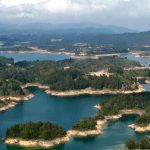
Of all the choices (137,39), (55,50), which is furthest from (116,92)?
(137,39)

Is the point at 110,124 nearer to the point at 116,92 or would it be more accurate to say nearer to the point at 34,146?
the point at 34,146

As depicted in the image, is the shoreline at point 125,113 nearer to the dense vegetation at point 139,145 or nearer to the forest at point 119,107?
the forest at point 119,107

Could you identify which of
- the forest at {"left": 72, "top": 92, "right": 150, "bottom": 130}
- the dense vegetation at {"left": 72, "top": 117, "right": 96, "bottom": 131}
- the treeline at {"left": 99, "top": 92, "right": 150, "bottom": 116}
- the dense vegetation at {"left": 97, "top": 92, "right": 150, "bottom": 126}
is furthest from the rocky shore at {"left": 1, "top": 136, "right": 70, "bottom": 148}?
the treeline at {"left": 99, "top": 92, "right": 150, "bottom": 116}

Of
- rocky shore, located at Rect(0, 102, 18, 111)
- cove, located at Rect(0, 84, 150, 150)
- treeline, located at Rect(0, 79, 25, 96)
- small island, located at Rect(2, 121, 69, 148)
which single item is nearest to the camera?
small island, located at Rect(2, 121, 69, 148)

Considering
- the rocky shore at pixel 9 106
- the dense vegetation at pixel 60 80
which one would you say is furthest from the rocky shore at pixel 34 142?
the dense vegetation at pixel 60 80

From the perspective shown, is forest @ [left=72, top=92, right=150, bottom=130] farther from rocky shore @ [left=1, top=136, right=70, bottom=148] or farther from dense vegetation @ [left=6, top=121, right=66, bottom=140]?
rocky shore @ [left=1, top=136, right=70, bottom=148]

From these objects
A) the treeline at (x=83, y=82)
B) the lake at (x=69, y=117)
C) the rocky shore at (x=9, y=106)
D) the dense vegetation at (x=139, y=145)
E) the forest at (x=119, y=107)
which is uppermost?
the treeline at (x=83, y=82)
